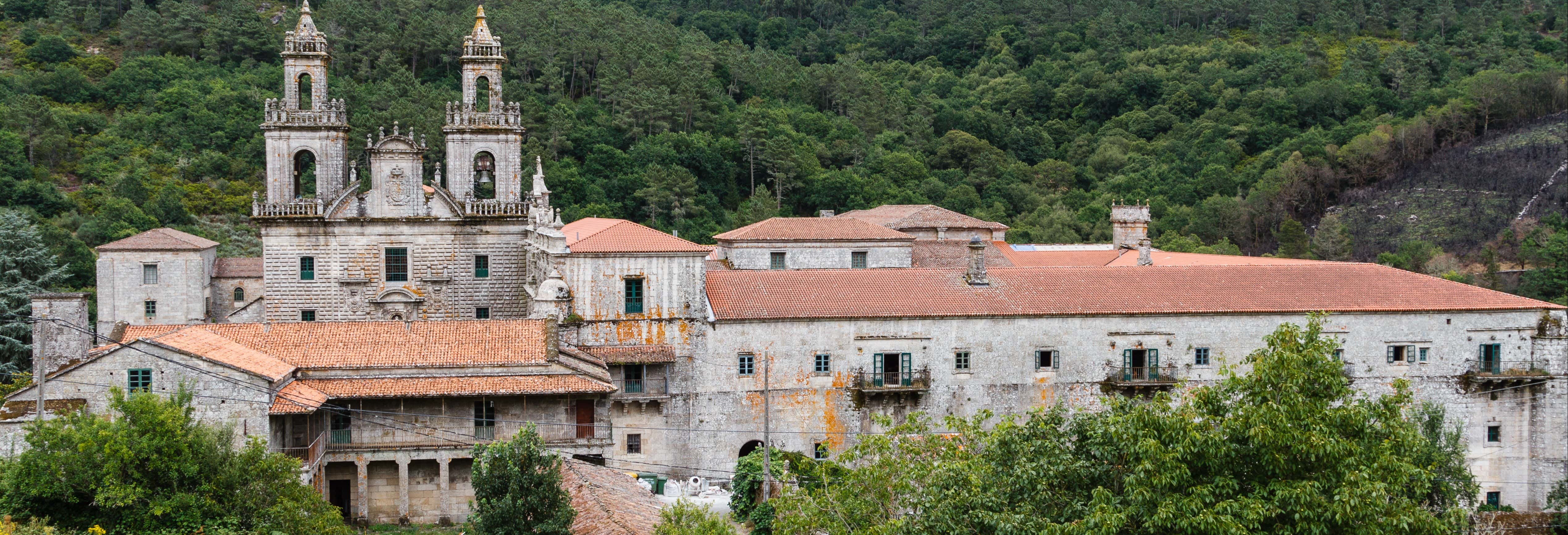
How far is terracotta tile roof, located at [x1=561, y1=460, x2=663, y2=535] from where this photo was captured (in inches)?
899

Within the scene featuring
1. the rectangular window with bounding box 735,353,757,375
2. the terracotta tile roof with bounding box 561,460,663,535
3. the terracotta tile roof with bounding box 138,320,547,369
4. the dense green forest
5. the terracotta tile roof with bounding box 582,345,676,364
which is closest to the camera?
the terracotta tile roof with bounding box 561,460,663,535

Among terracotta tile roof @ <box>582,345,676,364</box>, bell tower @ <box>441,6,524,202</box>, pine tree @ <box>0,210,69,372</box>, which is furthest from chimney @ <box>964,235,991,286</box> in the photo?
pine tree @ <box>0,210,69,372</box>

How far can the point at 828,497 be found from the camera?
2148cm

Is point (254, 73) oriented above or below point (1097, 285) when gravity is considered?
above

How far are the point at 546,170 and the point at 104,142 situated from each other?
2453 cm

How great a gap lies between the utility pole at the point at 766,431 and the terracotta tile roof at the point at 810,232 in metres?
11.6

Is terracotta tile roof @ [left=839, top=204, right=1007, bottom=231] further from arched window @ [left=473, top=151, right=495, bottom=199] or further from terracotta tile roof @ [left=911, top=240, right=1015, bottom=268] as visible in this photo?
arched window @ [left=473, top=151, right=495, bottom=199]

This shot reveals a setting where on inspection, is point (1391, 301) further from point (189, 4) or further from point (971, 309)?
point (189, 4)

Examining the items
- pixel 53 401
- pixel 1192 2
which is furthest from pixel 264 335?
pixel 1192 2

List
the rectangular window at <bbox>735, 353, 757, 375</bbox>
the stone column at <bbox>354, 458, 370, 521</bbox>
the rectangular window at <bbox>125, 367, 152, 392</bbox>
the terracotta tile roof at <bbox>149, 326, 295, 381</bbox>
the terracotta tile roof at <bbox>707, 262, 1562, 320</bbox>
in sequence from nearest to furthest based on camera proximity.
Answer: the rectangular window at <bbox>125, 367, 152, 392</bbox> → the terracotta tile roof at <bbox>149, 326, 295, 381</bbox> → the stone column at <bbox>354, 458, 370, 521</bbox> → the rectangular window at <bbox>735, 353, 757, 375</bbox> → the terracotta tile roof at <bbox>707, 262, 1562, 320</bbox>

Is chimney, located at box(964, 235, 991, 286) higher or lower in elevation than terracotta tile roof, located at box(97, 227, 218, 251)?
lower

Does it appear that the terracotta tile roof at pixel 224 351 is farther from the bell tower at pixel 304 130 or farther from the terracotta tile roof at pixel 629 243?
the bell tower at pixel 304 130

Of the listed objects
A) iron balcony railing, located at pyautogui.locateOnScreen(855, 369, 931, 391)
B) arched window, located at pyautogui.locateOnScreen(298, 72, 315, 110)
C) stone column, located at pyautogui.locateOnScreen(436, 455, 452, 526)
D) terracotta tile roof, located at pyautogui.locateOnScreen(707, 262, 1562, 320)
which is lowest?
stone column, located at pyautogui.locateOnScreen(436, 455, 452, 526)

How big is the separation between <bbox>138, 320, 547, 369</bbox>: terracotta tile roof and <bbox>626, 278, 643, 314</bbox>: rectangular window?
8.65 ft
